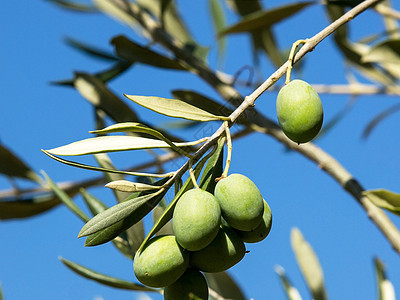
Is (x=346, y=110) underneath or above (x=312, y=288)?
above

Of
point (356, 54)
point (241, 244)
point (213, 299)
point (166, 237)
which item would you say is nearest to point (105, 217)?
point (166, 237)

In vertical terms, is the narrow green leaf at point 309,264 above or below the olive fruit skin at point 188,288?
above

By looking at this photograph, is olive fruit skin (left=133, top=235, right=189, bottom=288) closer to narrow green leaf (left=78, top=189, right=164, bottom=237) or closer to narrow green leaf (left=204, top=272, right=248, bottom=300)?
narrow green leaf (left=78, top=189, right=164, bottom=237)

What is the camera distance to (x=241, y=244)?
90 centimetres

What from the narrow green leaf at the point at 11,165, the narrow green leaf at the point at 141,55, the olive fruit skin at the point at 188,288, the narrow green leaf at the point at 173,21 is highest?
the narrow green leaf at the point at 173,21

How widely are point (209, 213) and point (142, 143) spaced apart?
16 cm

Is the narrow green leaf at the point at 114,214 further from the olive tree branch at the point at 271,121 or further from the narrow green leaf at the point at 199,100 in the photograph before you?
the narrow green leaf at the point at 199,100

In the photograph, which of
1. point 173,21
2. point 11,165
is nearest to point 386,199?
point 11,165

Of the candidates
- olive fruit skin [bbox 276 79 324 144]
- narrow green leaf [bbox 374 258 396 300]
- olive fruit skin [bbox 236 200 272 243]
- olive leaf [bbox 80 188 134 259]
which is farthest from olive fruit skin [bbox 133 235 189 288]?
narrow green leaf [bbox 374 258 396 300]

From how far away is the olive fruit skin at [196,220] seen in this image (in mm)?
803

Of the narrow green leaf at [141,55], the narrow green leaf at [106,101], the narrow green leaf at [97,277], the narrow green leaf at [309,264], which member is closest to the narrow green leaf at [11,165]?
the narrow green leaf at [106,101]

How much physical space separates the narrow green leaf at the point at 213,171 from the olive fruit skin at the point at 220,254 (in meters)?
0.08

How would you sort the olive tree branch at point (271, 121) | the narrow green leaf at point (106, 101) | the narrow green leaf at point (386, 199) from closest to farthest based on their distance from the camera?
the olive tree branch at point (271, 121) < the narrow green leaf at point (386, 199) < the narrow green leaf at point (106, 101)

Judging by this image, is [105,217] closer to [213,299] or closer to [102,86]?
[213,299]
